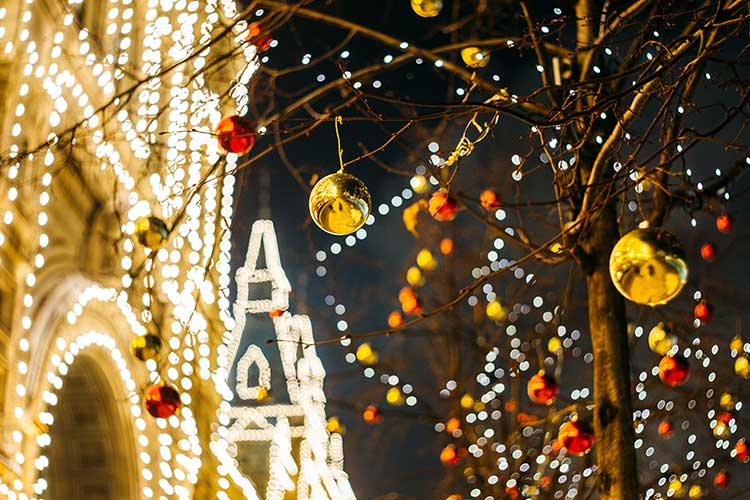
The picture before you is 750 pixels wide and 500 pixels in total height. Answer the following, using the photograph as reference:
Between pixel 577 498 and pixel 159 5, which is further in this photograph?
pixel 159 5

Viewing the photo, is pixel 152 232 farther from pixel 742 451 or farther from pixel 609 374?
pixel 742 451

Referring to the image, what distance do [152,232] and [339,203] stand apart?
112cm

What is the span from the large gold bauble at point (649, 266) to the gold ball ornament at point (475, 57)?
1.05 m

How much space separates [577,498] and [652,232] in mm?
3710

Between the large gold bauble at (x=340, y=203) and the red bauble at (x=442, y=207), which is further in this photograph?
the red bauble at (x=442, y=207)

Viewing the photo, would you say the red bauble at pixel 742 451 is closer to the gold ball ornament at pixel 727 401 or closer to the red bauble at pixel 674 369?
the gold ball ornament at pixel 727 401

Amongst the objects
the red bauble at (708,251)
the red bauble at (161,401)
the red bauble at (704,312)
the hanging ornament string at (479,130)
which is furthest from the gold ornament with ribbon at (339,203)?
the red bauble at (708,251)

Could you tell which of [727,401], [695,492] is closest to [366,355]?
[727,401]

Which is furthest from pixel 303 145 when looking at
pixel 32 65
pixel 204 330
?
pixel 32 65

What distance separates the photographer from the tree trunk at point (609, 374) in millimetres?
3998

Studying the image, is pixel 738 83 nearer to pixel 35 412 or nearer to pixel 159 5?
pixel 35 412

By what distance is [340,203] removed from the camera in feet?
11.0

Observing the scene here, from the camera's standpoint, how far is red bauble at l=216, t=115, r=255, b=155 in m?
3.70

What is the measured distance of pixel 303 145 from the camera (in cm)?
1158
